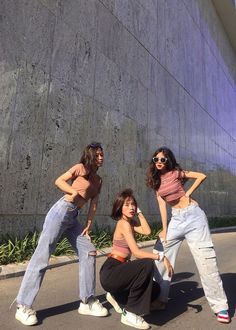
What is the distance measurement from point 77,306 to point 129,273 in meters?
1.13

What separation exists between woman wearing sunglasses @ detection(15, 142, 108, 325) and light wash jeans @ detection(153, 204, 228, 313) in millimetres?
772

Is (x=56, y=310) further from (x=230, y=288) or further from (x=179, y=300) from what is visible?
(x=230, y=288)

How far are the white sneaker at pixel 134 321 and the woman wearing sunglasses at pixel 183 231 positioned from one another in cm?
53

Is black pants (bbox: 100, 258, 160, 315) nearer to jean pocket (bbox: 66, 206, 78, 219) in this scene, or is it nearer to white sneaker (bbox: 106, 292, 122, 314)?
white sneaker (bbox: 106, 292, 122, 314)

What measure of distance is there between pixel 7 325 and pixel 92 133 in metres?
7.40

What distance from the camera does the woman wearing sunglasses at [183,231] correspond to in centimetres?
409

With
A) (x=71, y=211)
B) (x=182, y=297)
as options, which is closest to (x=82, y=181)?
(x=71, y=211)

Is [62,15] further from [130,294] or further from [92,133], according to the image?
[130,294]

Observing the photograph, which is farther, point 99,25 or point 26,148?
point 99,25

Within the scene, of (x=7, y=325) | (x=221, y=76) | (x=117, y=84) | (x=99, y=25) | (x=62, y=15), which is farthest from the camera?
(x=221, y=76)

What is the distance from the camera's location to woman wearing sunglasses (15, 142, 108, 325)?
3.77 m

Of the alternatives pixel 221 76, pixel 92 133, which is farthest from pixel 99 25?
pixel 221 76

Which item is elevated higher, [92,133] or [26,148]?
[92,133]

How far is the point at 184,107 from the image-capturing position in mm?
19438
